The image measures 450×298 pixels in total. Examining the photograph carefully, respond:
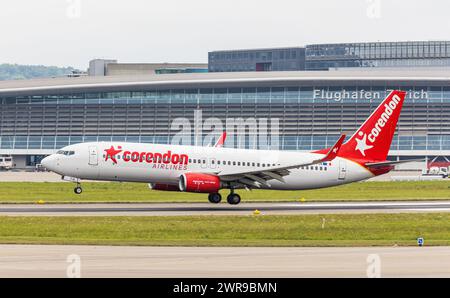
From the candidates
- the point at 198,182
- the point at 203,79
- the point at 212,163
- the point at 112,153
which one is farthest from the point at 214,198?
the point at 203,79

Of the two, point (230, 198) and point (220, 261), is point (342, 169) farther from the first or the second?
point (220, 261)

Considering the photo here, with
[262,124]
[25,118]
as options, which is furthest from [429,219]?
[25,118]

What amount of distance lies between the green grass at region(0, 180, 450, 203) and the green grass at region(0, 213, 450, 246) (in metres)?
18.4

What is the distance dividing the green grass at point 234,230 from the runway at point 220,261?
2752 millimetres

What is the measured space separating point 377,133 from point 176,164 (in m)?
14.8

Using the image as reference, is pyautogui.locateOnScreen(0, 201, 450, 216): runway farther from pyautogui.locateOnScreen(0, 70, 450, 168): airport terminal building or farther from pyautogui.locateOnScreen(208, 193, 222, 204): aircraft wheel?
pyautogui.locateOnScreen(0, 70, 450, 168): airport terminal building

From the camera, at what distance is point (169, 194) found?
250 feet

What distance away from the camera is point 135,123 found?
17125cm

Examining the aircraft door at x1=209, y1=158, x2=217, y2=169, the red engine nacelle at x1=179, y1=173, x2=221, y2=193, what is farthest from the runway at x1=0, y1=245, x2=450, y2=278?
the aircraft door at x1=209, y1=158, x2=217, y2=169

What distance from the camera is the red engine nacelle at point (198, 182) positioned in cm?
6122

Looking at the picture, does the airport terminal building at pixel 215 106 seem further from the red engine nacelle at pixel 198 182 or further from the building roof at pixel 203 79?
the red engine nacelle at pixel 198 182

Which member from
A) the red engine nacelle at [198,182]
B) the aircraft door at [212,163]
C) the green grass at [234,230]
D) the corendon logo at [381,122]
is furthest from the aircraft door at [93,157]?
the corendon logo at [381,122]

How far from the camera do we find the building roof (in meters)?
172
